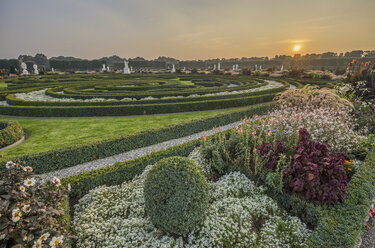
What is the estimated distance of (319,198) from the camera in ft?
14.9

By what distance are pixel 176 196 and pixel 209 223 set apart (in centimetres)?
119

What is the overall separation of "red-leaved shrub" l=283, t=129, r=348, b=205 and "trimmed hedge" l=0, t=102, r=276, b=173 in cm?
560

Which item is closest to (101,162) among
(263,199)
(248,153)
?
(248,153)

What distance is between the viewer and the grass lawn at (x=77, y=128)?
871cm

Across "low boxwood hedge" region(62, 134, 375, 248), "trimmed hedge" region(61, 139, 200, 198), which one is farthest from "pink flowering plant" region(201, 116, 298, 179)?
"trimmed hedge" region(61, 139, 200, 198)

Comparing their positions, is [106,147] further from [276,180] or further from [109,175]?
[276,180]

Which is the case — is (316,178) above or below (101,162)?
above

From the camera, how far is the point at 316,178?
4602mm

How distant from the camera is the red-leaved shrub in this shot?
4.52 m

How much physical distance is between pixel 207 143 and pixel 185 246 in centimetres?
369

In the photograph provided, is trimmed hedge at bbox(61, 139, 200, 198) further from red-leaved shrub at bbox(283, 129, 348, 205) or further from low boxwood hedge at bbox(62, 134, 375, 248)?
red-leaved shrub at bbox(283, 129, 348, 205)

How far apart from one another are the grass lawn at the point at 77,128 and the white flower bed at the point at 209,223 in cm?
432

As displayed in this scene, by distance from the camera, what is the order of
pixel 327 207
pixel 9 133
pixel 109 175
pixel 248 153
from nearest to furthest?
pixel 327 207 → pixel 109 175 → pixel 248 153 → pixel 9 133

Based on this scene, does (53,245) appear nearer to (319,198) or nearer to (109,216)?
(109,216)
